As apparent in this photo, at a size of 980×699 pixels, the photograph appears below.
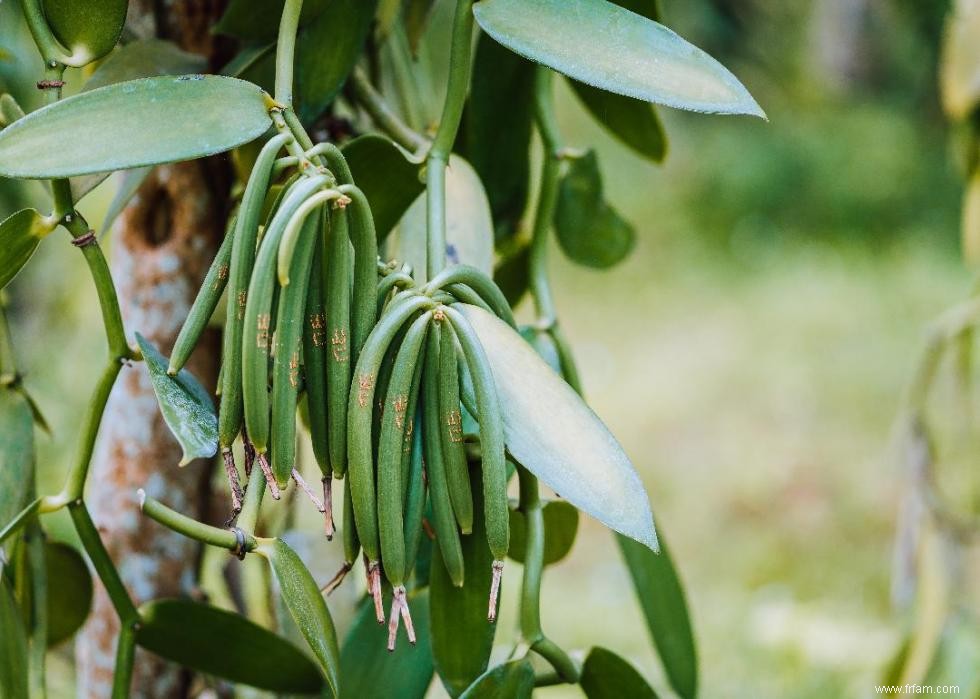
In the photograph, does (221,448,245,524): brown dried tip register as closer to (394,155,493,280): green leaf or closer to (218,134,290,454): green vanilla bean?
(218,134,290,454): green vanilla bean

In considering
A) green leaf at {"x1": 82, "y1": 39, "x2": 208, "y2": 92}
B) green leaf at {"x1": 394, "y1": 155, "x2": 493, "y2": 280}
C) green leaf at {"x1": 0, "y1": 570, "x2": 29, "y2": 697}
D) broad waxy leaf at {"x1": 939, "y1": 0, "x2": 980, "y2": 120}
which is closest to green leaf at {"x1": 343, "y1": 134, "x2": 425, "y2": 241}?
green leaf at {"x1": 394, "y1": 155, "x2": 493, "y2": 280}

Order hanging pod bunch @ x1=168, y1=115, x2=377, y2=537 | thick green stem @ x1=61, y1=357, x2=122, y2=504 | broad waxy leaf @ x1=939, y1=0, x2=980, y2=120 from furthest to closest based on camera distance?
broad waxy leaf @ x1=939, y1=0, x2=980, y2=120
thick green stem @ x1=61, y1=357, x2=122, y2=504
hanging pod bunch @ x1=168, y1=115, x2=377, y2=537

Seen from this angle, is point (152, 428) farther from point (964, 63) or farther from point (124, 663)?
point (964, 63)

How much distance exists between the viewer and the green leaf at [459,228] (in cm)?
46

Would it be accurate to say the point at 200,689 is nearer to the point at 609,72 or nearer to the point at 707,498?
the point at 609,72

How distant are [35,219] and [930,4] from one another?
3.58 m

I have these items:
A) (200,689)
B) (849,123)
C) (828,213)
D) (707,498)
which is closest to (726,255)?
(828,213)

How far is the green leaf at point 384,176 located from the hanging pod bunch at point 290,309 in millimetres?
102

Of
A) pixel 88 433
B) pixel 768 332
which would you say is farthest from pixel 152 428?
pixel 768 332

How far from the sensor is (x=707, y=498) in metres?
2.20

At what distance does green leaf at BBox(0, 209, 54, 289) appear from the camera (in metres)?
0.39

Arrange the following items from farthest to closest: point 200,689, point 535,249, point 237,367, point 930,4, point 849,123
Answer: point 849,123 < point 930,4 < point 200,689 < point 535,249 < point 237,367

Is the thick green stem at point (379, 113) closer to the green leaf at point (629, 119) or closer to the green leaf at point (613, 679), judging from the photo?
the green leaf at point (629, 119)

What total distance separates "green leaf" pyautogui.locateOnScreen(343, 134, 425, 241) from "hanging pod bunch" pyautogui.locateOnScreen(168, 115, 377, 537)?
4.0 inches
